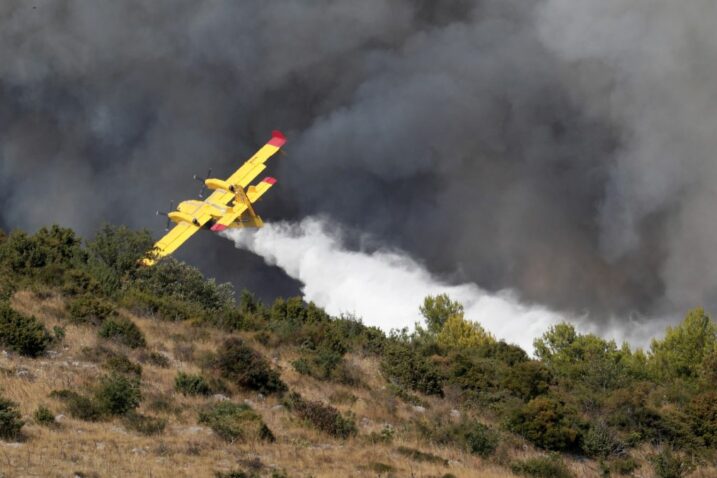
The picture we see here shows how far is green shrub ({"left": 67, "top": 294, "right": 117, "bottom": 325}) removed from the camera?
34.9 meters

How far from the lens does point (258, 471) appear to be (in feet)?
71.2

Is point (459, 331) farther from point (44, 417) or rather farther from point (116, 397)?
point (44, 417)

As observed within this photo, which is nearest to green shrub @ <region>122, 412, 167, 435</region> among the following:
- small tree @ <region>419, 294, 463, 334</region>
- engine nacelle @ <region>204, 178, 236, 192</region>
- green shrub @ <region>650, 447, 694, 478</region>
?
green shrub @ <region>650, 447, 694, 478</region>

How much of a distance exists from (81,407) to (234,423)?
430 centimetres

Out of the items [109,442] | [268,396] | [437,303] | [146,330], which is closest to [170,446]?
[109,442]

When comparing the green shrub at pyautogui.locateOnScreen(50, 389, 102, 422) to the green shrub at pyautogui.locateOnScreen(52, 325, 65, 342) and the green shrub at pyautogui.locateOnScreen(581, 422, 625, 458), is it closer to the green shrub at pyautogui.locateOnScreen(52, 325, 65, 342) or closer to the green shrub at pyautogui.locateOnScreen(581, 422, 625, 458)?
the green shrub at pyautogui.locateOnScreen(52, 325, 65, 342)

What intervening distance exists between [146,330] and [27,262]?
9477 mm

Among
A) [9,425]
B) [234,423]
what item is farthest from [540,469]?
[9,425]

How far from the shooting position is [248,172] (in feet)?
333

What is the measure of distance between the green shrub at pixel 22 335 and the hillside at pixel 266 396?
7 centimetres

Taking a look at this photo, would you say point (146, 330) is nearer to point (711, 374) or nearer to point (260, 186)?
point (711, 374)

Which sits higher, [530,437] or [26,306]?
[530,437]

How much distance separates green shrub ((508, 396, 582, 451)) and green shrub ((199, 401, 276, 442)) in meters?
11.1

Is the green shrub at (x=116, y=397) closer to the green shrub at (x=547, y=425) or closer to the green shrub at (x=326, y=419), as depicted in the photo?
the green shrub at (x=326, y=419)
